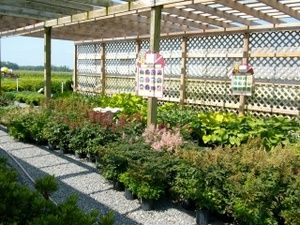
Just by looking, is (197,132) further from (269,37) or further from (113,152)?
(269,37)

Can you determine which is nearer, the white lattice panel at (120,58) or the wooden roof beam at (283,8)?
the wooden roof beam at (283,8)

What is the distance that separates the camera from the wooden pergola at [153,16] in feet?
21.3

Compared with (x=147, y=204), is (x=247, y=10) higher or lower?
higher

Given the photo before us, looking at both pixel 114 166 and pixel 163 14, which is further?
pixel 163 14

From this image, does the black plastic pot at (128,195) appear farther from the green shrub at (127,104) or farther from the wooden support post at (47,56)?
the wooden support post at (47,56)

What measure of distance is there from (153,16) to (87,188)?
9.32ft

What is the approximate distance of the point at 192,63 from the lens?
11.3 metres

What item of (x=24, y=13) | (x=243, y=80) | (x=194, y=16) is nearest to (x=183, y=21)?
(x=194, y=16)

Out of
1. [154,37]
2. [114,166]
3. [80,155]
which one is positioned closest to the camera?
[114,166]

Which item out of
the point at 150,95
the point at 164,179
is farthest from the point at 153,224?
the point at 150,95

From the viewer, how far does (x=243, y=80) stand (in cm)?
880

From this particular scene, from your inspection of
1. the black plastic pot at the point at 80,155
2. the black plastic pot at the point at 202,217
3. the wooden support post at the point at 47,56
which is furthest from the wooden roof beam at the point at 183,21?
the black plastic pot at the point at 202,217

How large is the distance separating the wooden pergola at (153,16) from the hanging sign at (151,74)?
23 cm

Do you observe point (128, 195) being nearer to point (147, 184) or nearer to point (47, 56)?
point (147, 184)
